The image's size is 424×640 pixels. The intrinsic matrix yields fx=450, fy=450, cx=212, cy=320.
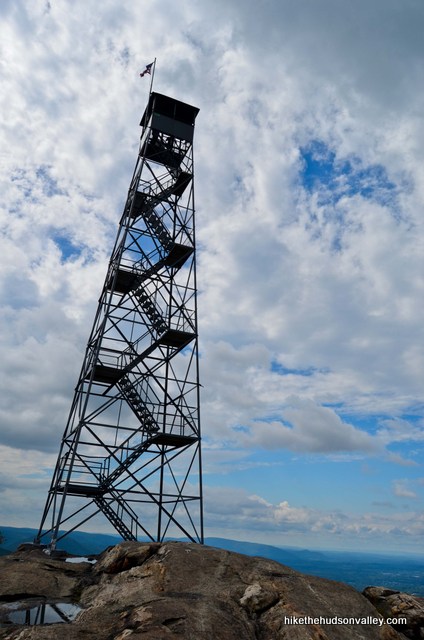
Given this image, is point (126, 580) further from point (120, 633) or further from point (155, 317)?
point (155, 317)

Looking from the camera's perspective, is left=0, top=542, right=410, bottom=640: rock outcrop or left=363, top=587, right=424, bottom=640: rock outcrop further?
left=363, top=587, right=424, bottom=640: rock outcrop

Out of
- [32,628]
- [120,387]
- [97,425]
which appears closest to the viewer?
[32,628]

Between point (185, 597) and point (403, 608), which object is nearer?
point (185, 597)

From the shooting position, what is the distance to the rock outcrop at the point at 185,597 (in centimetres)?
934

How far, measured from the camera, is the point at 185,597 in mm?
11000

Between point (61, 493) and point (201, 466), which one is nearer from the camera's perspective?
point (61, 493)

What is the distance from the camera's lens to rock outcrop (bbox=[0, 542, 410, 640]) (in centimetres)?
934

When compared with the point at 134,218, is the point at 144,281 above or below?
below

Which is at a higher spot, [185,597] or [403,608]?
[185,597]

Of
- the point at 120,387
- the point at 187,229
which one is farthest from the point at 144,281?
the point at 120,387

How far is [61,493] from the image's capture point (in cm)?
2386

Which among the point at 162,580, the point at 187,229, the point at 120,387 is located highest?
the point at 187,229

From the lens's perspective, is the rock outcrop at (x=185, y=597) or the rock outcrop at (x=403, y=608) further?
the rock outcrop at (x=403, y=608)

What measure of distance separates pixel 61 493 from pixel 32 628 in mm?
15909
